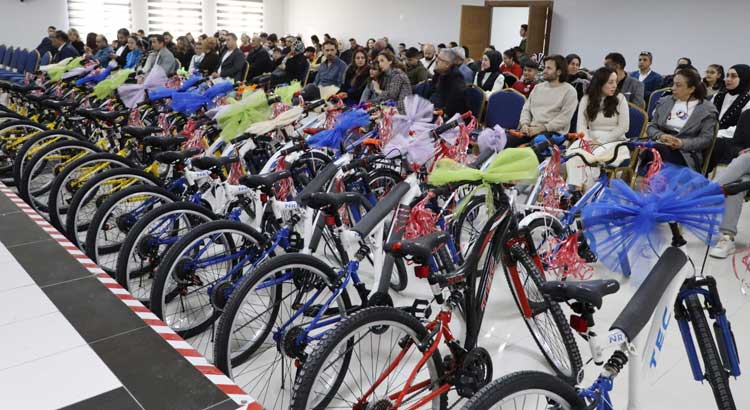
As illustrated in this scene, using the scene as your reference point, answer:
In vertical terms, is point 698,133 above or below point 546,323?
above

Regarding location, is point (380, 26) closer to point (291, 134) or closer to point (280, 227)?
point (291, 134)

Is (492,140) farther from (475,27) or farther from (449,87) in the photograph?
(475,27)

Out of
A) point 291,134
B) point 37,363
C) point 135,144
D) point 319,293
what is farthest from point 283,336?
point 135,144

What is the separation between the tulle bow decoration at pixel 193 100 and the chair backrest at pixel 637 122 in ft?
9.89

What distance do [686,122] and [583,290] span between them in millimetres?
3209

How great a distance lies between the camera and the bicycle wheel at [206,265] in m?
2.41

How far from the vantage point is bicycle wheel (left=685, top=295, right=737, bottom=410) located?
170cm

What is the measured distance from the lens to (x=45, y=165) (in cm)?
426

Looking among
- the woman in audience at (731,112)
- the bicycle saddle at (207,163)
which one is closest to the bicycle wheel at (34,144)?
the bicycle saddle at (207,163)

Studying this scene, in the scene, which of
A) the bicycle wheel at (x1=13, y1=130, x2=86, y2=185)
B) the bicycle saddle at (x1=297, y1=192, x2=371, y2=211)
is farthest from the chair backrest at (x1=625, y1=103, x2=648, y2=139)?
the bicycle wheel at (x1=13, y1=130, x2=86, y2=185)

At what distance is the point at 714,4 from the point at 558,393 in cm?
924

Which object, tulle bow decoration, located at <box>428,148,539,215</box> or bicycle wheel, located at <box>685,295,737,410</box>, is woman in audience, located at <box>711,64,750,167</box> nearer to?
tulle bow decoration, located at <box>428,148,539,215</box>

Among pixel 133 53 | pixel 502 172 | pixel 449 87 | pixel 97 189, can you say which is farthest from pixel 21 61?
pixel 502 172

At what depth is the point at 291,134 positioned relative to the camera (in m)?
4.04
